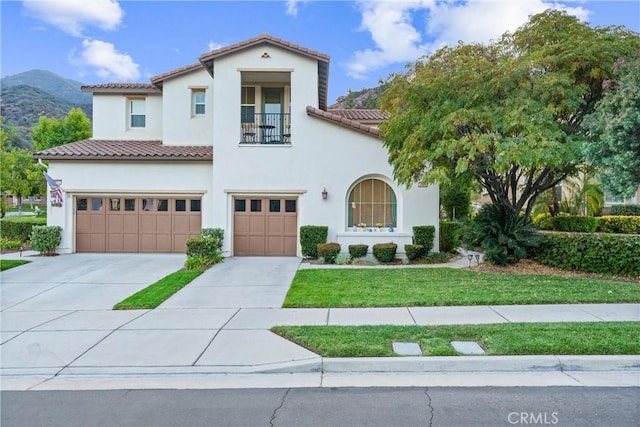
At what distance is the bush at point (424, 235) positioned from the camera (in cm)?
1465

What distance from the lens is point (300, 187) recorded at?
15148mm

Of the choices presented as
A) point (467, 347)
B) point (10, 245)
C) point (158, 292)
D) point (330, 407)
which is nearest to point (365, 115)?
point (158, 292)

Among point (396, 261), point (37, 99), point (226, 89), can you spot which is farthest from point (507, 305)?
point (37, 99)

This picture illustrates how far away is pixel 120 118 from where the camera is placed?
18625 mm

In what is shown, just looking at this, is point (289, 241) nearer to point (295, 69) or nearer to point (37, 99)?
point (295, 69)

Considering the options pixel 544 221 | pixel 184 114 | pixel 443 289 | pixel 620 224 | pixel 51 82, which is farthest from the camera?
pixel 51 82

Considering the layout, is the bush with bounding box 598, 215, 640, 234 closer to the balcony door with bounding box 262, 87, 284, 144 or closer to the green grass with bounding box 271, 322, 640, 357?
the green grass with bounding box 271, 322, 640, 357

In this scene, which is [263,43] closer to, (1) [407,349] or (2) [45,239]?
(2) [45,239]

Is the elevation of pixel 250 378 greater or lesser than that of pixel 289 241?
lesser

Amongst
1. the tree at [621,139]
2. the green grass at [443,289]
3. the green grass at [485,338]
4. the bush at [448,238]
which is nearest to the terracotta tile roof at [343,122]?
the bush at [448,238]

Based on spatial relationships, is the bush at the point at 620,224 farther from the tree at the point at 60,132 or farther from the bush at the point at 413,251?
the tree at the point at 60,132

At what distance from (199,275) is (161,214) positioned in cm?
521

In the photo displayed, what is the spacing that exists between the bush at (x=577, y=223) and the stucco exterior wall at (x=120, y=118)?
66.4ft

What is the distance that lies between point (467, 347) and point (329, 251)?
332 inches
